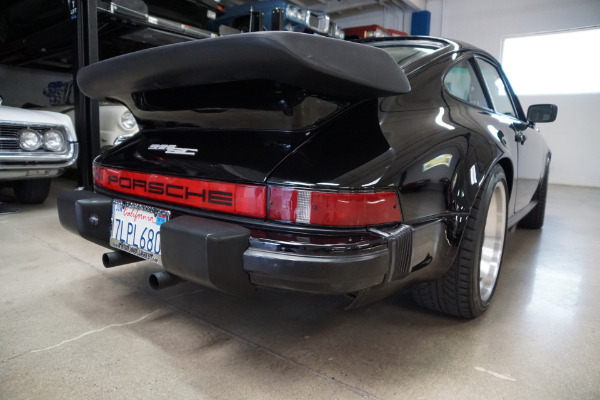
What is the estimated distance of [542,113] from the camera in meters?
2.45

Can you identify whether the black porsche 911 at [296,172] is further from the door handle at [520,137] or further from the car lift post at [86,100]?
the car lift post at [86,100]

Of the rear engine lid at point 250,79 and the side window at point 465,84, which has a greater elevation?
the side window at point 465,84

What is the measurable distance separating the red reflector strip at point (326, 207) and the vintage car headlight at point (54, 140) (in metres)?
2.98

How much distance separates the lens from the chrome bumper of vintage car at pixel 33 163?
9.83 feet

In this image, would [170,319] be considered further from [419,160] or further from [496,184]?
[496,184]

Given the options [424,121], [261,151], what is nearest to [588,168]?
[424,121]

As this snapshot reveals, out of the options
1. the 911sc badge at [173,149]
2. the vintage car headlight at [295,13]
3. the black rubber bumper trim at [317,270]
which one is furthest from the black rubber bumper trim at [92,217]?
the vintage car headlight at [295,13]

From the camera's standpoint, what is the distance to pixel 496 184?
5.23 ft

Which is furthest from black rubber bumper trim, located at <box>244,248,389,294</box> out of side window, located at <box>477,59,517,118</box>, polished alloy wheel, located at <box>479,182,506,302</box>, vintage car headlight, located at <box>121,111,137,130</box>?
vintage car headlight, located at <box>121,111,137,130</box>

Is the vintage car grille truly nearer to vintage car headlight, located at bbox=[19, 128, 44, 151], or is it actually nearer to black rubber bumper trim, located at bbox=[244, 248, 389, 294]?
vintage car headlight, located at bbox=[19, 128, 44, 151]

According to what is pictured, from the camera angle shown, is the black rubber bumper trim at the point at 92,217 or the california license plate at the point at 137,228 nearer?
the california license plate at the point at 137,228

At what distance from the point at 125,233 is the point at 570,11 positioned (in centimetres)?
813

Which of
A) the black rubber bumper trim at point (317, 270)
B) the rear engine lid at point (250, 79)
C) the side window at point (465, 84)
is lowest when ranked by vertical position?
the black rubber bumper trim at point (317, 270)

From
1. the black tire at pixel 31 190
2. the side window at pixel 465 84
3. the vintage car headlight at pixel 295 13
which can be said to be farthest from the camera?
the vintage car headlight at pixel 295 13
